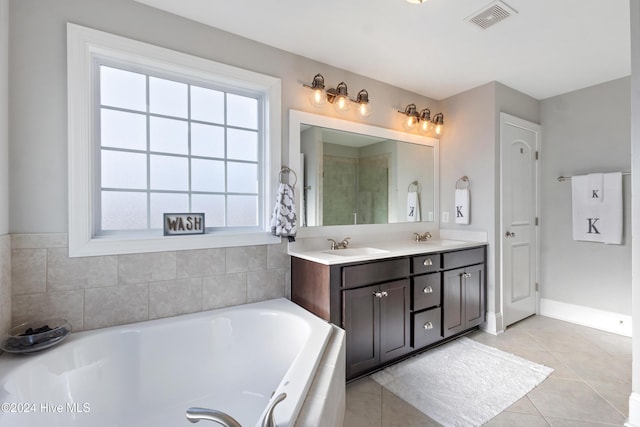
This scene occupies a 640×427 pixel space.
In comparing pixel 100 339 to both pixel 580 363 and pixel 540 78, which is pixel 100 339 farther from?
pixel 540 78

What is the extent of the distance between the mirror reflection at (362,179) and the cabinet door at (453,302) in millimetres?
734

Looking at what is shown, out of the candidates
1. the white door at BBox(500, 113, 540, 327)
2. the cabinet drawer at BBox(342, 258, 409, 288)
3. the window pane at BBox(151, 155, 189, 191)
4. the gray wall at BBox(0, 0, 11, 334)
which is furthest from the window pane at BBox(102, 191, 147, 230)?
the white door at BBox(500, 113, 540, 327)

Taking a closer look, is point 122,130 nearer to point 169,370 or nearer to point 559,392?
point 169,370

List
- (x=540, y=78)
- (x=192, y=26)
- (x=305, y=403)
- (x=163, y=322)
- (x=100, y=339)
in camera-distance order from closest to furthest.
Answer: (x=305, y=403)
(x=100, y=339)
(x=163, y=322)
(x=192, y=26)
(x=540, y=78)

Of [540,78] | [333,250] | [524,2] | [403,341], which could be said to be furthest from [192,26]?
[540,78]

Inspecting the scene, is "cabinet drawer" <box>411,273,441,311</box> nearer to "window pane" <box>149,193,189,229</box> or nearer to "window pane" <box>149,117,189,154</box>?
"window pane" <box>149,193,189,229</box>

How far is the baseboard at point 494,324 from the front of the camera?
2803mm

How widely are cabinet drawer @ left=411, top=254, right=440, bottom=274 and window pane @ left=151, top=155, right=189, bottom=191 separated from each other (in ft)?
5.89

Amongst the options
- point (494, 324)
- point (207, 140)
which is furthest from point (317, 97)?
point (494, 324)

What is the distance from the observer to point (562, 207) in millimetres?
3129

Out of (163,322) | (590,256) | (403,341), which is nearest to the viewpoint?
(163,322)

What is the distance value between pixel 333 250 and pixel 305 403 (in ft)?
4.75

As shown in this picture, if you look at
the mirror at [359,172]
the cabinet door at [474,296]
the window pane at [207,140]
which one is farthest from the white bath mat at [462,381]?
the window pane at [207,140]

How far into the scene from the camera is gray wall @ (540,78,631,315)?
9.03 feet
